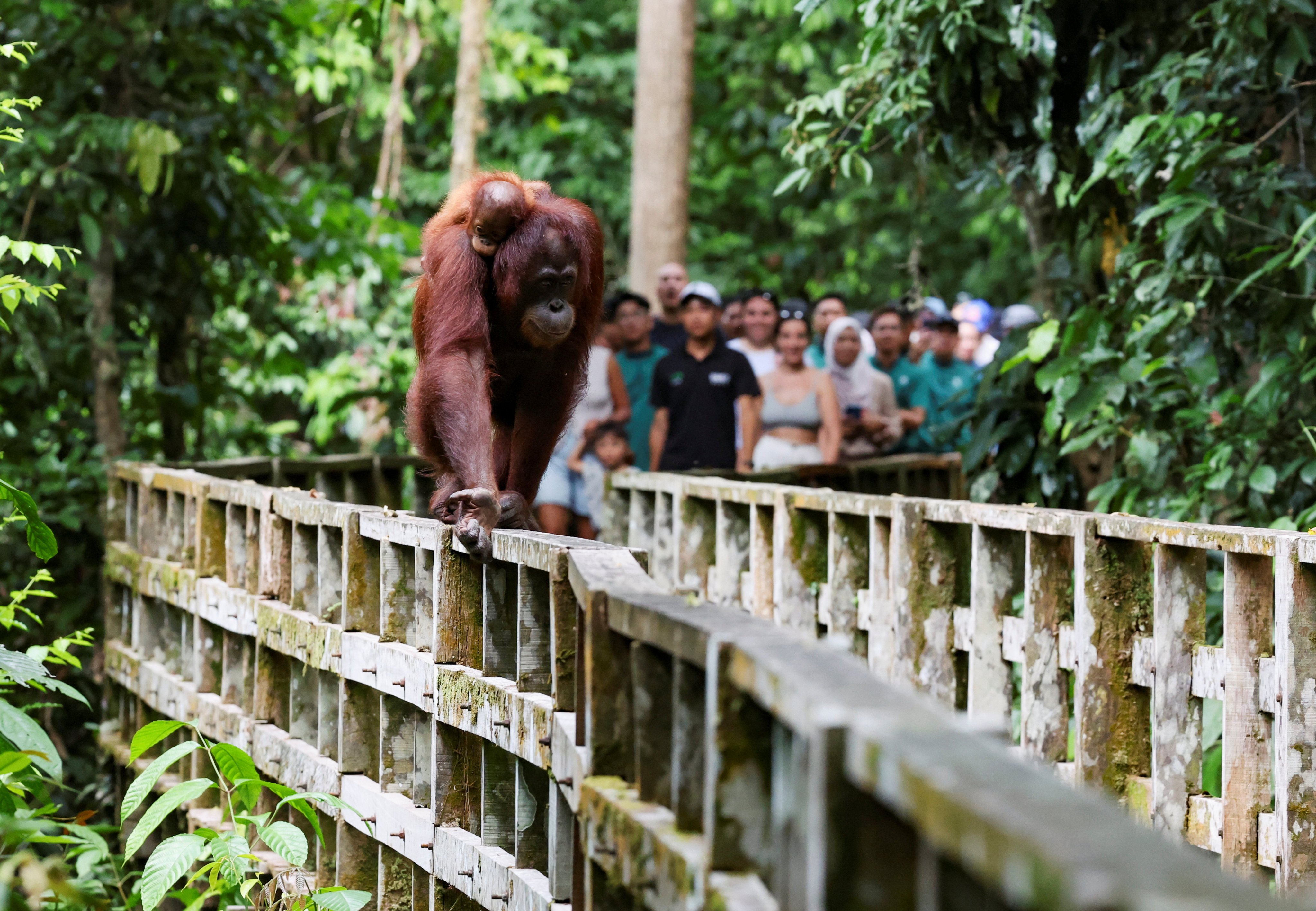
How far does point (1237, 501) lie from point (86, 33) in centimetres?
627

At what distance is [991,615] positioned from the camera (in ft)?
15.6

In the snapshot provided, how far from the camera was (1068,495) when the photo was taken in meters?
7.76

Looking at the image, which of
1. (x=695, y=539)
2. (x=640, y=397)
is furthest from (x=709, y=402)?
(x=695, y=539)

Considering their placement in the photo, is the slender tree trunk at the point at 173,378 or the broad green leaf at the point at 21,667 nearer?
the broad green leaf at the point at 21,667

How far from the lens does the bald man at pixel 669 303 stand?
32.2 feet

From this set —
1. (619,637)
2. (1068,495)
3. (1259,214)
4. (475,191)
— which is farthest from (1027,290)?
(619,637)

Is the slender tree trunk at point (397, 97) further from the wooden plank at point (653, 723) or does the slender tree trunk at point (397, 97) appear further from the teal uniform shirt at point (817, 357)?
the wooden plank at point (653, 723)

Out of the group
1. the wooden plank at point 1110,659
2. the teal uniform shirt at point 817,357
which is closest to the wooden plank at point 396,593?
the wooden plank at point 1110,659

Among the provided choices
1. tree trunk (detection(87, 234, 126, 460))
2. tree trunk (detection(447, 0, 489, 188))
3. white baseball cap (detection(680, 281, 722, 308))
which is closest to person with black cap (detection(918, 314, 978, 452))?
white baseball cap (detection(680, 281, 722, 308))

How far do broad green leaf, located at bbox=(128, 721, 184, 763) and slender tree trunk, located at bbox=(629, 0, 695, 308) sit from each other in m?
8.68

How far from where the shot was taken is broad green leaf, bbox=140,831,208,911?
143 inches

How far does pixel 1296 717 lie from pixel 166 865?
2.60m

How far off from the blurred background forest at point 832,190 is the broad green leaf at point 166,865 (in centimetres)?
335

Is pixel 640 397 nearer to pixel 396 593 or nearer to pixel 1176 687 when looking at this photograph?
pixel 396 593
